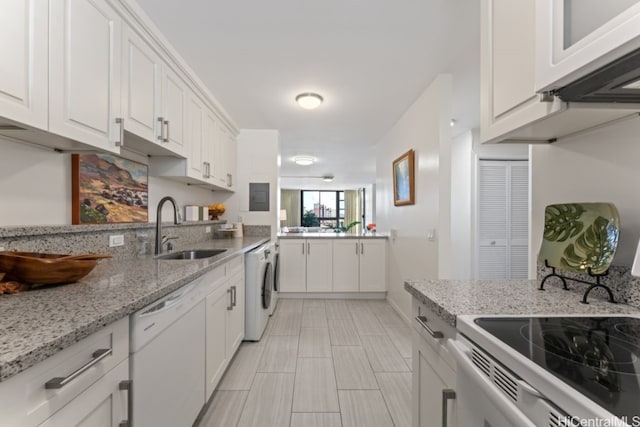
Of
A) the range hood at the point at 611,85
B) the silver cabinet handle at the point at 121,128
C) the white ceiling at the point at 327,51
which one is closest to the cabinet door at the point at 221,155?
the white ceiling at the point at 327,51

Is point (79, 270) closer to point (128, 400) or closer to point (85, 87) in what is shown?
point (128, 400)

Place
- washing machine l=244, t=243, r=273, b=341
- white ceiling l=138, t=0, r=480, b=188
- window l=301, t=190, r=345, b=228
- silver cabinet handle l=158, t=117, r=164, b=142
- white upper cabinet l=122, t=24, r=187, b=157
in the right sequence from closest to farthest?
white upper cabinet l=122, t=24, r=187, b=157 < white ceiling l=138, t=0, r=480, b=188 < silver cabinet handle l=158, t=117, r=164, b=142 < washing machine l=244, t=243, r=273, b=341 < window l=301, t=190, r=345, b=228

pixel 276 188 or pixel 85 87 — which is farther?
pixel 276 188

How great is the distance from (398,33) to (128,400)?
2369 mm

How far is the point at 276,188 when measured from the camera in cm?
397

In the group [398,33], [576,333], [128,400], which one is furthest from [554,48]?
[128,400]

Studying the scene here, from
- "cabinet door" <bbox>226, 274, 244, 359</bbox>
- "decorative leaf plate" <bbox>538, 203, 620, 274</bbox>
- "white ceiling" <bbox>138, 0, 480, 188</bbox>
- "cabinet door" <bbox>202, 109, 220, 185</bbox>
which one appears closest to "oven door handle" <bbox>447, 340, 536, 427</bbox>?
"decorative leaf plate" <bbox>538, 203, 620, 274</bbox>

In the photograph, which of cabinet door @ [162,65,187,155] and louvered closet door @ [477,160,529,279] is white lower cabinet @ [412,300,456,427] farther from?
louvered closet door @ [477,160,529,279]

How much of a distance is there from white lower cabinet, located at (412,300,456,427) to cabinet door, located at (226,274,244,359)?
4.64 feet

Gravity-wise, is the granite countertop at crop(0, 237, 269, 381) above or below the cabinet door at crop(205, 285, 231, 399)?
above

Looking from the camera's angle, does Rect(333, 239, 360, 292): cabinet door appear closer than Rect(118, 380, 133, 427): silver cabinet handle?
No

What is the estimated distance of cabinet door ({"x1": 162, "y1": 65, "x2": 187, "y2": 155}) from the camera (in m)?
1.97

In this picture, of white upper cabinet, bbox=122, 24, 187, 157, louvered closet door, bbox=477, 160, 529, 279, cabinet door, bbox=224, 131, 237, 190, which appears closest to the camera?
white upper cabinet, bbox=122, 24, 187, 157

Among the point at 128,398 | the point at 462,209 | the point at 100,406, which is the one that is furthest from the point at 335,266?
the point at 100,406
